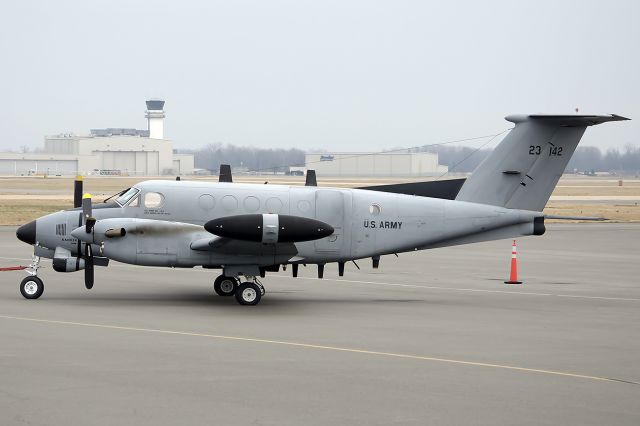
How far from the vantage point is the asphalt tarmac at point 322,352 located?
10930mm

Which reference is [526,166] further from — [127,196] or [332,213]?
[127,196]

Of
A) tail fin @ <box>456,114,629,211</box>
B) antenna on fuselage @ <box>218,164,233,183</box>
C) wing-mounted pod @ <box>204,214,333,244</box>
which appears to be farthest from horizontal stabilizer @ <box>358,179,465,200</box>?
antenna on fuselage @ <box>218,164,233,183</box>

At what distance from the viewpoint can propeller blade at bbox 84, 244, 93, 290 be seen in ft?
68.3

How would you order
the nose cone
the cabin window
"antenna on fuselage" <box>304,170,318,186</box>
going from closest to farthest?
the nose cone
the cabin window
"antenna on fuselage" <box>304,170,318,186</box>

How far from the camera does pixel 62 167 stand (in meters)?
199

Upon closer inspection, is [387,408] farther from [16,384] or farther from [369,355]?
[16,384]

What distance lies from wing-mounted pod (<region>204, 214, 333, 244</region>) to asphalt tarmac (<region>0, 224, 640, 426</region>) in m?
1.59

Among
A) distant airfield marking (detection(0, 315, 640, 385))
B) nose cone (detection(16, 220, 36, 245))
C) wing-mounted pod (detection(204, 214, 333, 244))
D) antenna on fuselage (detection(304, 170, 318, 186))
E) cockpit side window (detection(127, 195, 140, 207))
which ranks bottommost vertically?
distant airfield marking (detection(0, 315, 640, 385))

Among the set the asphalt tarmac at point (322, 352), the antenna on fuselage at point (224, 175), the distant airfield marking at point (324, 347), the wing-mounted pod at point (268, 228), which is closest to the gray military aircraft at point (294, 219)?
the wing-mounted pod at point (268, 228)

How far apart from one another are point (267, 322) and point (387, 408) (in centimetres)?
746

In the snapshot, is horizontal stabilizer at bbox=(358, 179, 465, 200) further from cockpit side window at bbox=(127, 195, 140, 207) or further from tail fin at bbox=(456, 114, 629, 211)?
cockpit side window at bbox=(127, 195, 140, 207)

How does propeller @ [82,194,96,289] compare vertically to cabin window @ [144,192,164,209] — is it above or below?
below

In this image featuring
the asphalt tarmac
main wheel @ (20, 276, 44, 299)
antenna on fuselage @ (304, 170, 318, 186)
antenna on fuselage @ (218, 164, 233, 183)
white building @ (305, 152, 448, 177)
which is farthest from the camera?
white building @ (305, 152, 448, 177)

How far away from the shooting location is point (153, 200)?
70.7 ft
